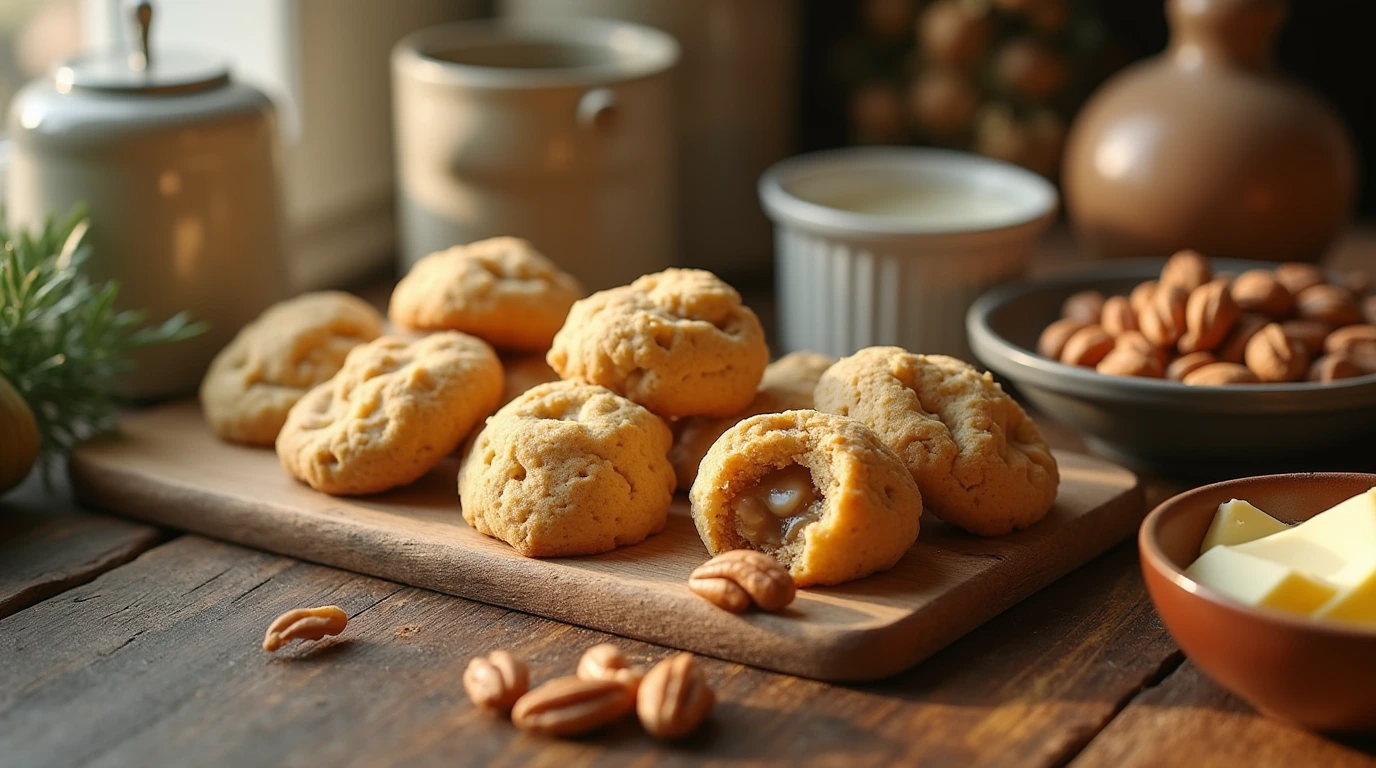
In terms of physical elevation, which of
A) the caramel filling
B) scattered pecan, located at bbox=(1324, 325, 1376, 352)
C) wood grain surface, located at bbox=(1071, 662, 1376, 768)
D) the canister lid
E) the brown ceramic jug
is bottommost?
wood grain surface, located at bbox=(1071, 662, 1376, 768)

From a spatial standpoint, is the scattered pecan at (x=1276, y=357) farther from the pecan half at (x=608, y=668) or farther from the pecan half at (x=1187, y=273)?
the pecan half at (x=608, y=668)

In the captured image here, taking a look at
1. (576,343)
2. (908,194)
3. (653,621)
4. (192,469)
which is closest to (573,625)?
(653,621)

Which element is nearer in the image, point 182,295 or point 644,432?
point 644,432

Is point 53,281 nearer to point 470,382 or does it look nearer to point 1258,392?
point 470,382

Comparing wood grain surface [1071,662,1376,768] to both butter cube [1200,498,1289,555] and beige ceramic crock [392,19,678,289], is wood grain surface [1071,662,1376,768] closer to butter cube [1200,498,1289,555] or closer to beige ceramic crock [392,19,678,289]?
butter cube [1200,498,1289,555]

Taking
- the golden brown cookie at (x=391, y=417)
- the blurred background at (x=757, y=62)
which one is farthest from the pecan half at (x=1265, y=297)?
the golden brown cookie at (x=391, y=417)

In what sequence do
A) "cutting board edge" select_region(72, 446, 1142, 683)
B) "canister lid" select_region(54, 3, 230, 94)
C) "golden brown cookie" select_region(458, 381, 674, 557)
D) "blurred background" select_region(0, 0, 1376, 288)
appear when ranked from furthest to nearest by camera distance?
"blurred background" select_region(0, 0, 1376, 288)
"canister lid" select_region(54, 3, 230, 94)
"golden brown cookie" select_region(458, 381, 674, 557)
"cutting board edge" select_region(72, 446, 1142, 683)

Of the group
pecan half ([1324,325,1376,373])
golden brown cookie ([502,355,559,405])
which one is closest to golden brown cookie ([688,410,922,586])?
golden brown cookie ([502,355,559,405])
